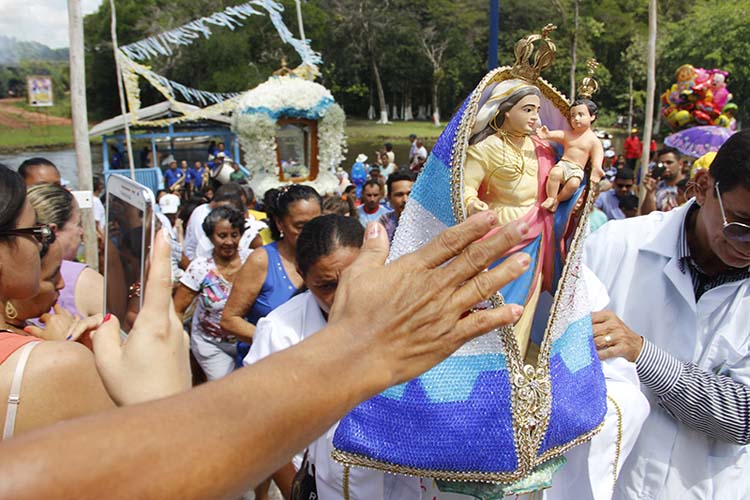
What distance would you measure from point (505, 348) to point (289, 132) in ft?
28.9

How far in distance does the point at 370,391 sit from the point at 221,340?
2.96 meters

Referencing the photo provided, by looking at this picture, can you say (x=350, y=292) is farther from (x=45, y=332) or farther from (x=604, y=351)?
(x=45, y=332)

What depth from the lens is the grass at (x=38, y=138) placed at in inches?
774

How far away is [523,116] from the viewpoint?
1.64m

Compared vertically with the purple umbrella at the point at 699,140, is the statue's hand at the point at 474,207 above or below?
below

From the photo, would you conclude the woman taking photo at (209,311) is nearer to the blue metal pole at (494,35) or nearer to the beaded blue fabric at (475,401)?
the beaded blue fabric at (475,401)

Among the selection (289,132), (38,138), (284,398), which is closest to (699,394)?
(284,398)

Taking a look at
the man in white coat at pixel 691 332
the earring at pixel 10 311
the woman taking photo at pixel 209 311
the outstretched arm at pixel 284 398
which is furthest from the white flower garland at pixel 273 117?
the outstretched arm at pixel 284 398

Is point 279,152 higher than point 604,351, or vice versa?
point 279,152

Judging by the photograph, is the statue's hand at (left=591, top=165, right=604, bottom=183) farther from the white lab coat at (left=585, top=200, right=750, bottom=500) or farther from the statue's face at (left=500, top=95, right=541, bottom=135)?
the white lab coat at (left=585, top=200, right=750, bottom=500)

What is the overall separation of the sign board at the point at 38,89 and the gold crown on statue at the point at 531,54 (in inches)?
417

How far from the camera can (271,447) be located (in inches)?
32.4

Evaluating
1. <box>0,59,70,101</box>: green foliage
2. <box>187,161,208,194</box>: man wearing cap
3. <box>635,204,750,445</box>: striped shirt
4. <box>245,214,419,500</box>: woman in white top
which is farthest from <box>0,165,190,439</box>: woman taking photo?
<box>187,161,208,194</box>: man wearing cap

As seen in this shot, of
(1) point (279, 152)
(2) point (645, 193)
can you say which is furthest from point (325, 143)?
(2) point (645, 193)
